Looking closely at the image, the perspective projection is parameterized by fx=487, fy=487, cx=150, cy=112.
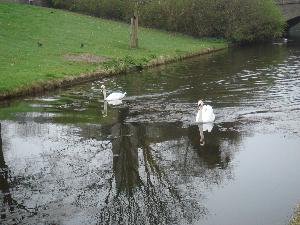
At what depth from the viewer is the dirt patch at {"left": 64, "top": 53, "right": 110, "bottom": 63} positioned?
4128 centimetres

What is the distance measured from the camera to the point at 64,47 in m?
46.2

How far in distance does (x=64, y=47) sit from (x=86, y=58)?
494cm

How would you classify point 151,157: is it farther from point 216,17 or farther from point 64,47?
point 216,17

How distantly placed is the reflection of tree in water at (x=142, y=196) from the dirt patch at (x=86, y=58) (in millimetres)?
22458

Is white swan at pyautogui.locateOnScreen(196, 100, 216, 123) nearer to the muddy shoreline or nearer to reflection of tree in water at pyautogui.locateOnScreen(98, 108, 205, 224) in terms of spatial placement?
reflection of tree in water at pyautogui.locateOnScreen(98, 108, 205, 224)

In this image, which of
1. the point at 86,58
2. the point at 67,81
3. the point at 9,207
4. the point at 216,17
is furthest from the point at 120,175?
the point at 216,17

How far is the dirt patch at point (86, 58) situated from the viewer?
135 ft

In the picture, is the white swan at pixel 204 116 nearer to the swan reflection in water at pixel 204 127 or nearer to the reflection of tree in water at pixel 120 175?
the swan reflection in water at pixel 204 127

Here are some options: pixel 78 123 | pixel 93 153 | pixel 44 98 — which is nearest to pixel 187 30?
pixel 44 98

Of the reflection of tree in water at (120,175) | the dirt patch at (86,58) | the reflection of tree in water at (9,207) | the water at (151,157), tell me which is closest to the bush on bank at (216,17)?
the dirt patch at (86,58)

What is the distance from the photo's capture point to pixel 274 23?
2844 inches

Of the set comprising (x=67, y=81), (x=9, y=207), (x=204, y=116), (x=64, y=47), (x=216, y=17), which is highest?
(x=216, y=17)

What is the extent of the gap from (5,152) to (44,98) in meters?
10.7

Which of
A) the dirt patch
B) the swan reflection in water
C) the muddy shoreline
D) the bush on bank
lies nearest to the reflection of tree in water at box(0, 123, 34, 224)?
the swan reflection in water
